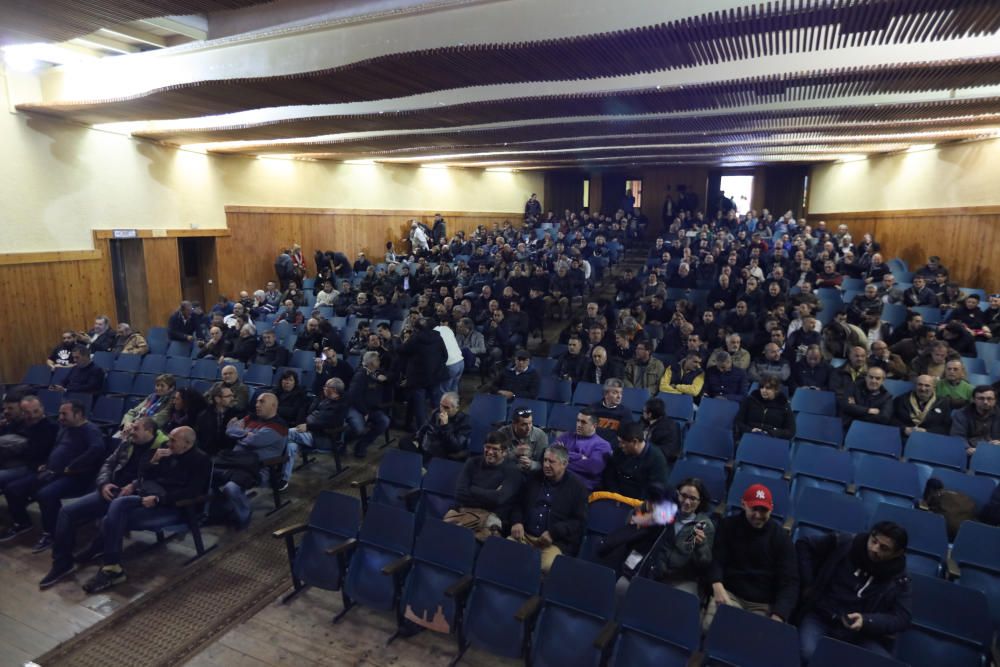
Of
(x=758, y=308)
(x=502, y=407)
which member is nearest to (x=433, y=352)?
(x=502, y=407)

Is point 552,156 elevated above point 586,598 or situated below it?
above

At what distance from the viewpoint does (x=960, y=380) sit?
5.18 m

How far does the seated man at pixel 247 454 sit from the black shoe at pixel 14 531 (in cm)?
174

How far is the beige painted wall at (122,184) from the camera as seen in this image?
8.12 metres

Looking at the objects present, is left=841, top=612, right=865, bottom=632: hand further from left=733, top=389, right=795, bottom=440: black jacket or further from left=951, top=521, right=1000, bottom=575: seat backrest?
left=733, top=389, right=795, bottom=440: black jacket

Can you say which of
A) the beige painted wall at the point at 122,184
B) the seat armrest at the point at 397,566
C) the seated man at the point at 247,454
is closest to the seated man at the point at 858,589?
the seat armrest at the point at 397,566

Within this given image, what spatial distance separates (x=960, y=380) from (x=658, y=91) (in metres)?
4.20

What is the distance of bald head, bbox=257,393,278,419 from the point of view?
16.4 feet

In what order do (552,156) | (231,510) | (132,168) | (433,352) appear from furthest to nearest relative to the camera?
(552,156), (132,168), (433,352), (231,510)

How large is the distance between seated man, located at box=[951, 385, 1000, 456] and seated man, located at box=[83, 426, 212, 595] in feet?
19.7

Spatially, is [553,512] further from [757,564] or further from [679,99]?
[679,99]

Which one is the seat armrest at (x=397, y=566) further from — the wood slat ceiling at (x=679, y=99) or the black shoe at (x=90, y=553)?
the wood slat ceiling at (x=679, y=99)

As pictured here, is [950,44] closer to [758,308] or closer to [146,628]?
[758,308]

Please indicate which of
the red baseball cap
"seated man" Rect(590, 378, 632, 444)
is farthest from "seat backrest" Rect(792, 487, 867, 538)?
"seated man" Rect(590, 378, 632, 444)
